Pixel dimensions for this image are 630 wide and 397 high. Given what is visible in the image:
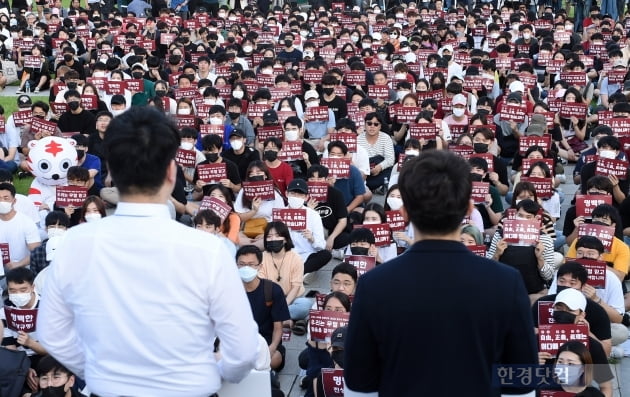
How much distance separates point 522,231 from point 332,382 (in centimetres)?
297

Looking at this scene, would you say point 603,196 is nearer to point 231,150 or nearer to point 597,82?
point 231,150

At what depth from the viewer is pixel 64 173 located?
12.2 meters

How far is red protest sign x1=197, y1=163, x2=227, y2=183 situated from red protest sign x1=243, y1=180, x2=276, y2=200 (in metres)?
0.90

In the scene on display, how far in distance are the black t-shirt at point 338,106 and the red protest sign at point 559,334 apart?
8495 mm

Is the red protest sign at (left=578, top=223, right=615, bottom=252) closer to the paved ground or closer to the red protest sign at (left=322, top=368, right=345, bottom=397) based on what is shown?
the paved ground

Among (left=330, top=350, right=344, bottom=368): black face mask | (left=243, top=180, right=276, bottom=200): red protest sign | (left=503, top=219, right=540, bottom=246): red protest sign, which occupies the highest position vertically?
(left=243, top=180, right=276, bottom=200): red protest sign

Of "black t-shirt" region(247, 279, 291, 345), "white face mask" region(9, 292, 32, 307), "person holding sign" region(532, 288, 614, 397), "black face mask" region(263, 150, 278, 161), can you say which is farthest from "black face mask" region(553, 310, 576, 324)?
"black face mask" region(263, 150, 278, 161)

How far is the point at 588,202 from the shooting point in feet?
34.0

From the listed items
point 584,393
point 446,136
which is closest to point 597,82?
point 446,136

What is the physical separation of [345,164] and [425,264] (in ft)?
29.2

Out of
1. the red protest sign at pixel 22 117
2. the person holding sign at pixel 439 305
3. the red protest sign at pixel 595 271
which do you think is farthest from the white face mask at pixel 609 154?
the person holding sign at pixel 439 305

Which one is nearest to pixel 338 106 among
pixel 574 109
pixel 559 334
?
pixel 574 109

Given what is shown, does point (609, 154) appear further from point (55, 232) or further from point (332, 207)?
point (55, 232)

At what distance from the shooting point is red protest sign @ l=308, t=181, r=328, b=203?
36.7 ft
